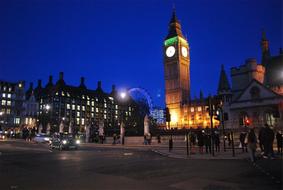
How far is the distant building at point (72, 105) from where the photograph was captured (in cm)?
11219

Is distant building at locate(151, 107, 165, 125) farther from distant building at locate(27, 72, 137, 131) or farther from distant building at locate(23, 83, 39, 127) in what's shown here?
distant building at locate(23, 83, 39, 127)

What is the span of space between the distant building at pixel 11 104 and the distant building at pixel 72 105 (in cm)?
678

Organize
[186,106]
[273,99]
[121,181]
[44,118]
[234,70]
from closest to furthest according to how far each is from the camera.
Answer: [121,181] → [273,99] → [234,70] → [44,118] → [186,106]

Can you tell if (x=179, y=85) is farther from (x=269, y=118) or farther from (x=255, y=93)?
(x=269, y=118)

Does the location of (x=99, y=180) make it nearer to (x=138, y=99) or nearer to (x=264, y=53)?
(x=138, y=99)

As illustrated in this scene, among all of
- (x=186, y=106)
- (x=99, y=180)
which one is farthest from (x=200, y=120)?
(x=99, y=180)

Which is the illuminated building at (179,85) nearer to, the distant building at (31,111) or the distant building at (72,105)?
the distant building at (72,105)

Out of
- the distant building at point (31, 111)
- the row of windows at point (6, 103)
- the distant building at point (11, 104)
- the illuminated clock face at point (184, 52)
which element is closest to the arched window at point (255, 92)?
the illuminated clock face at point (184, 52)

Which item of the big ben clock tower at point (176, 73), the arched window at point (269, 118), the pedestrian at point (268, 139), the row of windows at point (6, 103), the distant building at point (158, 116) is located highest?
the big ben clock tower at point (176, 73)

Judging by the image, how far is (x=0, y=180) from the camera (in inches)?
411

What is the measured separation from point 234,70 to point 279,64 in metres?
12.6

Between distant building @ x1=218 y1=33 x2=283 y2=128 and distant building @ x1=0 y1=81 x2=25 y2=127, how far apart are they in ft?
245

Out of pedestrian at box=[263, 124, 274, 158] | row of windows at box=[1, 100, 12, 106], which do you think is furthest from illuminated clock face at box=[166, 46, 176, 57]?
pedestrian at box=[263, 124, 274, 158]

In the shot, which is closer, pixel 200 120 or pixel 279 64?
pixel 279 64
